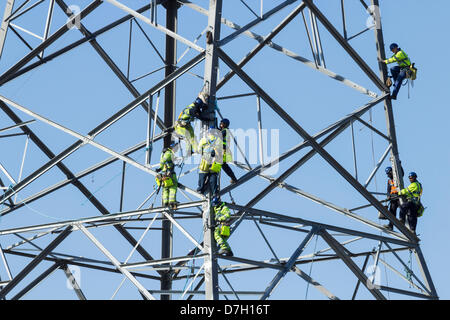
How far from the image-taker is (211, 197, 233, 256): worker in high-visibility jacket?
86.9 feet

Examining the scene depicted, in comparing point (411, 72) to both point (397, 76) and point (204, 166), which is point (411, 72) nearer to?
point (397, 76)

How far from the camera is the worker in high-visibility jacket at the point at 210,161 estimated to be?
2672 cm

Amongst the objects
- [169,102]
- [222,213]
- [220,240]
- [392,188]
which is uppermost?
[169,102]

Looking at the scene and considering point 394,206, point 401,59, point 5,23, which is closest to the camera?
point 5,23

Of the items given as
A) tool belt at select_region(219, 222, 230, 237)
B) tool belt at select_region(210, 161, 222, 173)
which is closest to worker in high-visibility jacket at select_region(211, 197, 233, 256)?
tool belt at select_region(219, 222, 230, 237)

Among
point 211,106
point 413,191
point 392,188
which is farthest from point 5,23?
point 413,191

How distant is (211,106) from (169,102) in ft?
19.5

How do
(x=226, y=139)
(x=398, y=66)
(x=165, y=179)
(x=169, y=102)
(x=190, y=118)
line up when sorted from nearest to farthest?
(x=190, y=118) → (x=165, y=179) → (x=226, y=139) → (x=398, y=66) → (x=169, y=102)

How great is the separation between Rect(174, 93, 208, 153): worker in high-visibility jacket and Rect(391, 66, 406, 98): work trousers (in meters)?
6.44

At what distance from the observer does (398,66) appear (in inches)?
1268

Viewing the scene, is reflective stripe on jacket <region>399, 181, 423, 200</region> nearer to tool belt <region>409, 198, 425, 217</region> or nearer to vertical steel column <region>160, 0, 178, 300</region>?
tool belt <region>409, 198, 425, 217</region>

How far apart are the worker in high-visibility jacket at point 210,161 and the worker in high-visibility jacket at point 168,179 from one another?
0.71m

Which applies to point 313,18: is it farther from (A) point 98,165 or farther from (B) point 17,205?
(B) point 17,205
